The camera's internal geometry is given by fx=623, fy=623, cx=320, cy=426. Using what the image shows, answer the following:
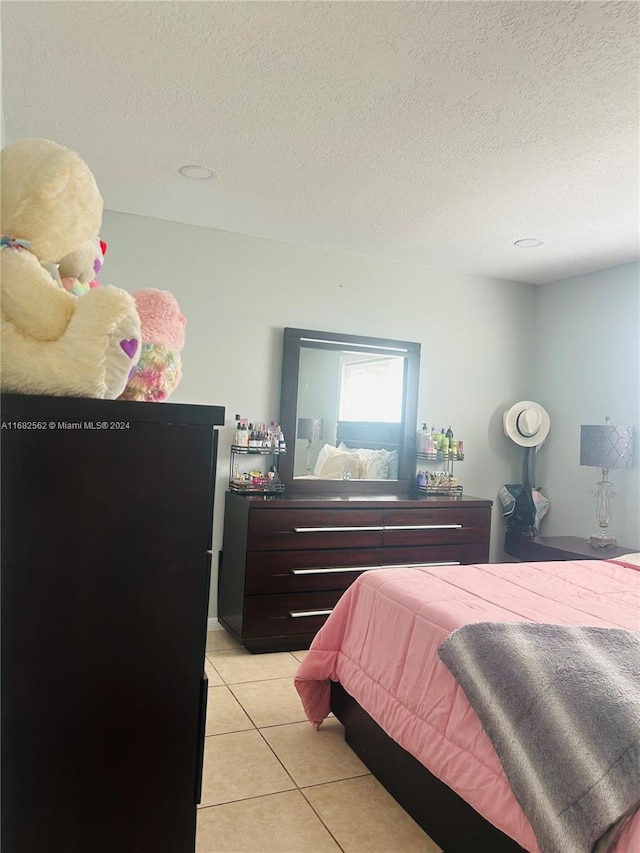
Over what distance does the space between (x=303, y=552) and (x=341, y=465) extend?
835 mm

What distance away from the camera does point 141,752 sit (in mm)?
759

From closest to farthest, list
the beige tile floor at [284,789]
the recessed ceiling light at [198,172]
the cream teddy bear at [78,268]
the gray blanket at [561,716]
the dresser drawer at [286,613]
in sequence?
1. the cream teddy bear at [78,268]
2. the gray blanket at [561,716]
3. the beige tile floor at [284,789]
4. the recessed ceiling light at [198,172]
5. the dresser drawer at [286,613]

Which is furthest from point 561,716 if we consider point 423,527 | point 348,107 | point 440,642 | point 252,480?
point 252,480

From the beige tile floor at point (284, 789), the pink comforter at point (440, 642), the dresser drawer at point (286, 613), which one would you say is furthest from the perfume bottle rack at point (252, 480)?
the pink comforter at point (440, 642)

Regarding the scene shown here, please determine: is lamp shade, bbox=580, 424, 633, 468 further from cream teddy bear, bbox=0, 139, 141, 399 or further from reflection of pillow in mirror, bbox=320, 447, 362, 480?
cream teddy bear, bbox=0, 139, 141, 399

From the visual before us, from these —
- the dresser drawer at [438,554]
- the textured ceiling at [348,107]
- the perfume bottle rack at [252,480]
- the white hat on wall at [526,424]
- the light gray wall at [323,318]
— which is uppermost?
the textured ceiling at [348,107]

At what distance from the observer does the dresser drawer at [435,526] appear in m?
3.77

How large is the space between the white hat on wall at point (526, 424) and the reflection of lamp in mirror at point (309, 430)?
1.44m

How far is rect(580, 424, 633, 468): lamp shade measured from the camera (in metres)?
3.75

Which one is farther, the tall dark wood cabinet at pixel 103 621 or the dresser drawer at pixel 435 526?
the dresser drawer at pixel 435 526

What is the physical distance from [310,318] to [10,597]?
3479 millimetres

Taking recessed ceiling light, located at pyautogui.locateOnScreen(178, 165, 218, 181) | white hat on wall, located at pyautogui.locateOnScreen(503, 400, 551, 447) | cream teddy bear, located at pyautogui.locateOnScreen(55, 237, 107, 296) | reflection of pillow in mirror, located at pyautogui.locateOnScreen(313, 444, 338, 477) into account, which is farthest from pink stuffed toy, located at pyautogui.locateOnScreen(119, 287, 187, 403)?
white hat on wall, located at pyautogui.locateOnScreen(503, 400, 551, 447)

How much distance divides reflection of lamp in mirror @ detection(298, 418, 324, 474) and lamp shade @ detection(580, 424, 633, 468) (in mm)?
1643

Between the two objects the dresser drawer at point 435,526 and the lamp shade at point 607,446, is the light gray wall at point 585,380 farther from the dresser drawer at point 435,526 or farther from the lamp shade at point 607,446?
the dresser drawer at point 435,526
